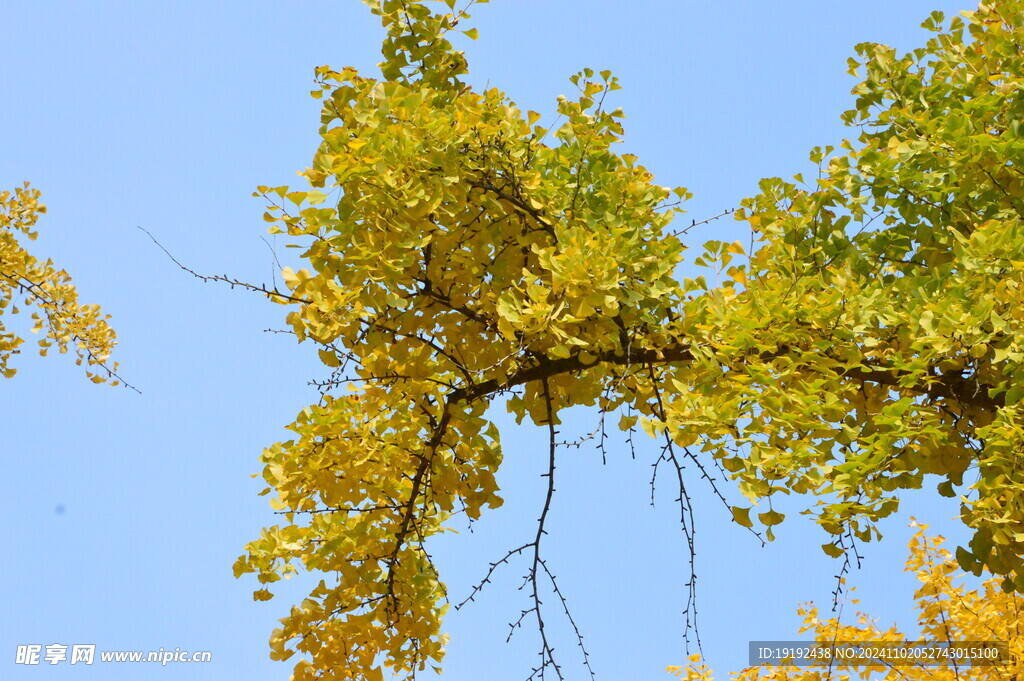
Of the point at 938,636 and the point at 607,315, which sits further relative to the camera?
the point at 938,636

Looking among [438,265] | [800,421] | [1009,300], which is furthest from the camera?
[438,265]

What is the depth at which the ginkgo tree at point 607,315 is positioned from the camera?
102 inches

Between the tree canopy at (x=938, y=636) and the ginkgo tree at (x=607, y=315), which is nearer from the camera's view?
the ginkgo tree at (x=607, y=315)

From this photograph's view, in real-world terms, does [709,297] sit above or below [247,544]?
above

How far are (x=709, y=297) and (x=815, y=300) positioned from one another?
0.34 metres

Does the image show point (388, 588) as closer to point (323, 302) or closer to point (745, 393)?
point (323, 302)

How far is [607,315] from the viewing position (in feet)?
8.95

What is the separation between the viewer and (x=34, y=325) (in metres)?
5.82

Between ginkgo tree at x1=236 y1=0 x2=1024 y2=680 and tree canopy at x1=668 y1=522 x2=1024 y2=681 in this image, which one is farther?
tree canopy at x1=668 y1=522 x2=1024 y2=681

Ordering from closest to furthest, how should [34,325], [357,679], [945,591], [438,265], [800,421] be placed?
[800,421] < [438,265] < [357,679] < [945,591] < [34,325]

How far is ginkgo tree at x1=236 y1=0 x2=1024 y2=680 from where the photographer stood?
2.59m

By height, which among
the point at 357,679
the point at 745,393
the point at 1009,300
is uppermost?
the point at 1009,300

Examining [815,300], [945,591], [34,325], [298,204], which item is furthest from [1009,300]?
[34,325]

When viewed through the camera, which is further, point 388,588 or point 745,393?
point 388,588
